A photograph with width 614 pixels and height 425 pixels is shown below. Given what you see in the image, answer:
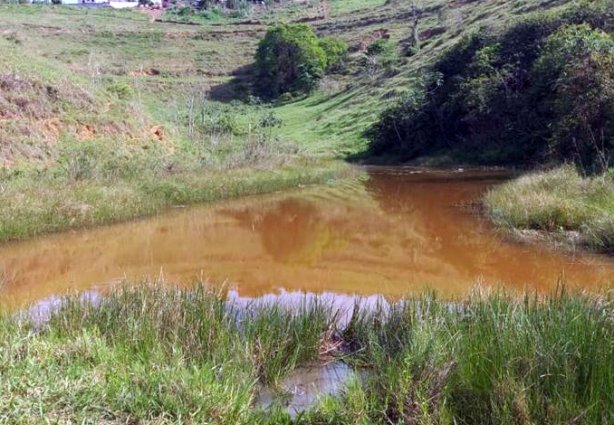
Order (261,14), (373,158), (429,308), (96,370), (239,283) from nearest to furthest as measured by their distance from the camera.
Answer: (96,370) → (429,308) → (239,283) → (373,158) → (261,14)

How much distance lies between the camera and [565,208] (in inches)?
480

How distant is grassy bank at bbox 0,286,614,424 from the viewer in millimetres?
4426

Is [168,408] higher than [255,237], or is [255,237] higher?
[168,408]

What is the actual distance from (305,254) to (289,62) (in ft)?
139

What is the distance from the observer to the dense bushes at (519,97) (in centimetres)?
1825

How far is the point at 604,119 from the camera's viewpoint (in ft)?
56.5

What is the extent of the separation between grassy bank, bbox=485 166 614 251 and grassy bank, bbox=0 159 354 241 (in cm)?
839

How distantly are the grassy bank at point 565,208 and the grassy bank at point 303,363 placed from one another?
5668 mm

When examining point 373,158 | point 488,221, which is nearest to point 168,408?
point 488,221

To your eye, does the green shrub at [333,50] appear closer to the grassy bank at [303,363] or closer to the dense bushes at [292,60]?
the dense bushes at [292,60]

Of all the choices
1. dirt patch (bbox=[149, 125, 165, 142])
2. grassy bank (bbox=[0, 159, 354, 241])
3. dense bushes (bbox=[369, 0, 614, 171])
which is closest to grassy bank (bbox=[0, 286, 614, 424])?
grassy bank (bbox=[0, 159, 354, 241])

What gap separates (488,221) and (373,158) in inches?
786

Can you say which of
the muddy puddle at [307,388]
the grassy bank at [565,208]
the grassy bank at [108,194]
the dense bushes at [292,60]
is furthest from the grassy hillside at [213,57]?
the muddy puddle at [307,388]

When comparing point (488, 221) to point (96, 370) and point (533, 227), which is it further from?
point (96, 370)
